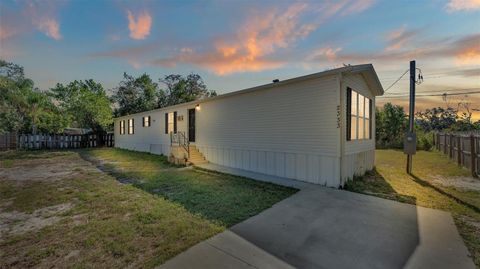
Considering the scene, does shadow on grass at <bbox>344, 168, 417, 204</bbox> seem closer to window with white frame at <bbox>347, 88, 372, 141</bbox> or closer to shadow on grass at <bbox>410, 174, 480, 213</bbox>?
shadow on grass at <bbox>410, 174, 480, 213</bbox>

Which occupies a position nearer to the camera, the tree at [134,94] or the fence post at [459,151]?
the fence post at [459,151]

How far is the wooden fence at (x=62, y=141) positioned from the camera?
19.3m

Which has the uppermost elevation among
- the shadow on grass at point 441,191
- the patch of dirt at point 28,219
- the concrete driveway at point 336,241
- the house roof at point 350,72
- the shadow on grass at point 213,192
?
the house roof at point 350,72

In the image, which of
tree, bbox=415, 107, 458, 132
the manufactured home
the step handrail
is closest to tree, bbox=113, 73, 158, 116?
the step handrail

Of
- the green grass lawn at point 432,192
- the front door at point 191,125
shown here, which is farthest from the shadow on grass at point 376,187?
the front door at point 191,125

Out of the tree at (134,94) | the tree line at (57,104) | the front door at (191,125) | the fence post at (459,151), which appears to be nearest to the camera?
the fence post at (459,151)

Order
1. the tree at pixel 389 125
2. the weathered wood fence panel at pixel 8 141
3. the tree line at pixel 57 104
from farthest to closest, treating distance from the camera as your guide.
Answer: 1. the tree at pixel 389 125
2. the tree line at pixel 57 104
3. the weathered wood fence panel at pixel 8 141

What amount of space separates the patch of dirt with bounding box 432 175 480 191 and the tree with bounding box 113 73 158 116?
89.8 ft

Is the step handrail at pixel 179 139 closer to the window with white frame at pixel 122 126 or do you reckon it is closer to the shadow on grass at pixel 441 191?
the shadow on grass at pixel 441 191

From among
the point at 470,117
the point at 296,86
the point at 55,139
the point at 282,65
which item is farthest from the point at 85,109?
the point at 470,117

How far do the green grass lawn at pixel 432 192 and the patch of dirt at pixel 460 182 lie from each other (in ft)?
0.47

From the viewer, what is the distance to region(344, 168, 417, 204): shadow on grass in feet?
18.3

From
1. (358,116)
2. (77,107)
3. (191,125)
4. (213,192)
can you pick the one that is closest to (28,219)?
(213,192)

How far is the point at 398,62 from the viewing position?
12.0m
